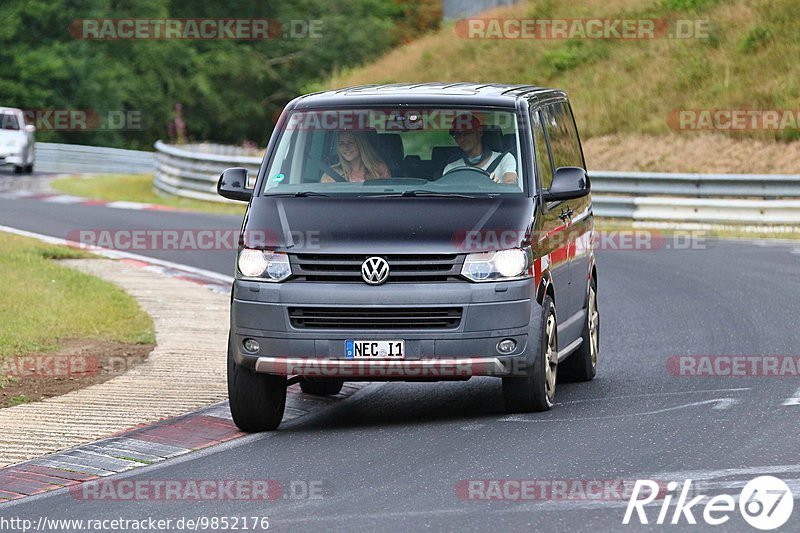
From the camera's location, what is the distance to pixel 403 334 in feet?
31.6

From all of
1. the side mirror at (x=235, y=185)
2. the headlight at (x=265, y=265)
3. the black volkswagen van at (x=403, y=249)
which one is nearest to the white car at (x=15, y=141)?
the black volkswagen van at (x=403, y=249)

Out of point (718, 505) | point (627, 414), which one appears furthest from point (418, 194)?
point (718, 505)

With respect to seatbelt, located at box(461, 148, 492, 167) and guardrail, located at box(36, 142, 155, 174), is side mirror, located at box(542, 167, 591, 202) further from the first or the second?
guardrail, located at box(36, 142, 155, 174)

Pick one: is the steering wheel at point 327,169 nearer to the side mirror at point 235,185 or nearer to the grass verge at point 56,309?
the side mirror at point 235,185

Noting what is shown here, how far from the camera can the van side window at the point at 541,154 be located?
10781mm

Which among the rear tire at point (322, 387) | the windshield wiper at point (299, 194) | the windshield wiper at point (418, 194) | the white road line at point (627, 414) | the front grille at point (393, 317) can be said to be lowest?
the rear tire at point (322, 387)

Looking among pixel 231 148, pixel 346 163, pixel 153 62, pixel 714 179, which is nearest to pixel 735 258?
pixel 714 179

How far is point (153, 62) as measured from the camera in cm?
7506

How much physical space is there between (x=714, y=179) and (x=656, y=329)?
1233cm

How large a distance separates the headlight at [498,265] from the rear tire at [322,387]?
7.37 feet

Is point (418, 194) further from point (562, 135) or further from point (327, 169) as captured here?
point (562, 135)

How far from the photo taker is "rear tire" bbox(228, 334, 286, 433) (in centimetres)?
1000

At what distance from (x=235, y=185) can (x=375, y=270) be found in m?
1.51

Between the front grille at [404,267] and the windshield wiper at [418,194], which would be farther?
the windshield wiper at [418,194]
